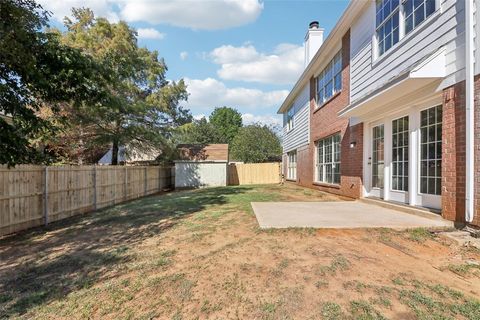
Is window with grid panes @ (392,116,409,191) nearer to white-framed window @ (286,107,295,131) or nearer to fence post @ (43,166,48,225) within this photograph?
fence post @ (43,166,48,225)

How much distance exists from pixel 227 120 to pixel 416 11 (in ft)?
171

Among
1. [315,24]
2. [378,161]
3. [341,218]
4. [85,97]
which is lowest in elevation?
[341,218]

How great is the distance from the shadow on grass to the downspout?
5.32 metres

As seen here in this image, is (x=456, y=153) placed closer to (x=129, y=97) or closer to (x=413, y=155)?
(x=413, y=155)

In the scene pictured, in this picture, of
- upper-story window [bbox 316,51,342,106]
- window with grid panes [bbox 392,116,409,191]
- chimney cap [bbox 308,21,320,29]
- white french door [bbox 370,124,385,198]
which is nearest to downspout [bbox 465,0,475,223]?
window with grid panes [bbox 392,116,409,191]

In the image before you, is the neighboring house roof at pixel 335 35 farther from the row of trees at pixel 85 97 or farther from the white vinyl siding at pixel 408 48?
the row of trees at pixel 85 97

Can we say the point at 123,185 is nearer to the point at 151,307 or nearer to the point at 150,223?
the point at 150,223

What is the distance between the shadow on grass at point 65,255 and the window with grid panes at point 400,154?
534 cm

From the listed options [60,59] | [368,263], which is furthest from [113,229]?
[368,263]

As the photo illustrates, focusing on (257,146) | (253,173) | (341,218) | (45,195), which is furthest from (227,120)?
(341,218)

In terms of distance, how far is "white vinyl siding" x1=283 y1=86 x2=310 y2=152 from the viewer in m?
16.0

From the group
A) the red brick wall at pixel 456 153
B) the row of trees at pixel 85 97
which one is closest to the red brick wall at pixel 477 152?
the red brick wall at pixel 456 153

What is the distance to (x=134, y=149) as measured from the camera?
73.5 ft

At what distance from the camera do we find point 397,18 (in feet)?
24.5
